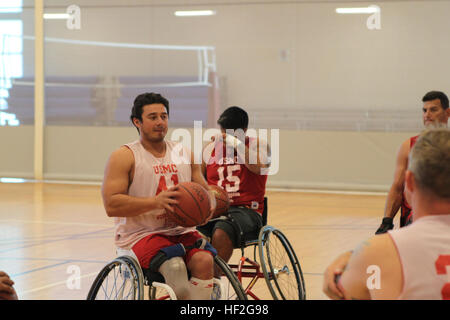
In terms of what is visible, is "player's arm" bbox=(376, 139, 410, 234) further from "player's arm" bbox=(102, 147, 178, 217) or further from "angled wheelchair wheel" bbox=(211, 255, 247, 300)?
"player's arm" bbox=(102, 147, 178, 217)

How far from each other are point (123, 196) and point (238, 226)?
924 mm

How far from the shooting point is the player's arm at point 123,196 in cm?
276

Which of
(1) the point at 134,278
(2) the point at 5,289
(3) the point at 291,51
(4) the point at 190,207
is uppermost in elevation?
→ (3) the point at 291,51

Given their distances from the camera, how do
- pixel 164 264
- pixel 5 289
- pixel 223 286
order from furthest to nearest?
1. pixel 223 286
2. pixel 164 264
3. pixel 5 289

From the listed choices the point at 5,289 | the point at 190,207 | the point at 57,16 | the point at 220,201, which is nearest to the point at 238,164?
the point at 220,201

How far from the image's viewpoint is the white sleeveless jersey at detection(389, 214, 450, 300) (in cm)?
137

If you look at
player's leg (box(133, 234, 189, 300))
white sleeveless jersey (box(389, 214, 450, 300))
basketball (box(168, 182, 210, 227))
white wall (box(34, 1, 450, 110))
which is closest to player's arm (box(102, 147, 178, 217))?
basketball (box(168, 182, 210, 227))

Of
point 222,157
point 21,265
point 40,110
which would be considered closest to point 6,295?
point 222,157

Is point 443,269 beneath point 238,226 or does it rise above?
above

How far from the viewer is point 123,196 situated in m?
2.81

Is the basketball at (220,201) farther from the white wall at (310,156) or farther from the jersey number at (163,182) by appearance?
the white wall at (310,156)

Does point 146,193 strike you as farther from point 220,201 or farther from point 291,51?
point 291,51

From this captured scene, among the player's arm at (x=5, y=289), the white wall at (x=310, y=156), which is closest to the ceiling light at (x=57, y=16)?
the white wall at (x=310, y=156)

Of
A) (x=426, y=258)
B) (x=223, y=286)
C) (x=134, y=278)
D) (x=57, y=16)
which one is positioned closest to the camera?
(x=426, y=258)
